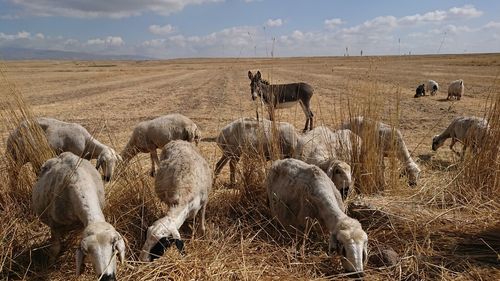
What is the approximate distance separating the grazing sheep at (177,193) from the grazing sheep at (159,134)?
2974mm

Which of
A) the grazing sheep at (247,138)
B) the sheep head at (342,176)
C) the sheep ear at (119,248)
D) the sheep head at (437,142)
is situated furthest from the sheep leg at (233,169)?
the sheep head at (437,142)

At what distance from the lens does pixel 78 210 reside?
424 cm

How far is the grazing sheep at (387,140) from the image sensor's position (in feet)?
22.6

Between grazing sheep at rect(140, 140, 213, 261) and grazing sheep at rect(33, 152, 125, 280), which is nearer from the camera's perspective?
grazing sheep at rect(33, 152, 125, 280)

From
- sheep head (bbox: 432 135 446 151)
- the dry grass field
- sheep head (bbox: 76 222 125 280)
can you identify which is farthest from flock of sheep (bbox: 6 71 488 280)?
sheep head (bbox: 432 135 446 151)

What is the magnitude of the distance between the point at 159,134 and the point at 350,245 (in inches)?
243

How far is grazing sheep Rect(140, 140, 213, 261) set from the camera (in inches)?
154

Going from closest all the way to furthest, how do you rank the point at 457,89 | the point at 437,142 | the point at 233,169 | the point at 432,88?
the point at 233,169, the point at 437,142, the point at 457,89, the point at 432,88

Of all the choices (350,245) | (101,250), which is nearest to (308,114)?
(350,245)

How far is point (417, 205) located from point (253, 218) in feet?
7.43

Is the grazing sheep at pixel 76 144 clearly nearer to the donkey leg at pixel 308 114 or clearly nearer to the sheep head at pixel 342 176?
the sheep head at pixel 342 176

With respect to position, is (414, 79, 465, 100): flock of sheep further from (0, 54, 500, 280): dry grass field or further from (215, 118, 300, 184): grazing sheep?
(215, 118, 300, 184): grazing sheep

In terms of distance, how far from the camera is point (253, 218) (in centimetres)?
575

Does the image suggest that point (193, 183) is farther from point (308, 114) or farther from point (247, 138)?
point (308, 114)
